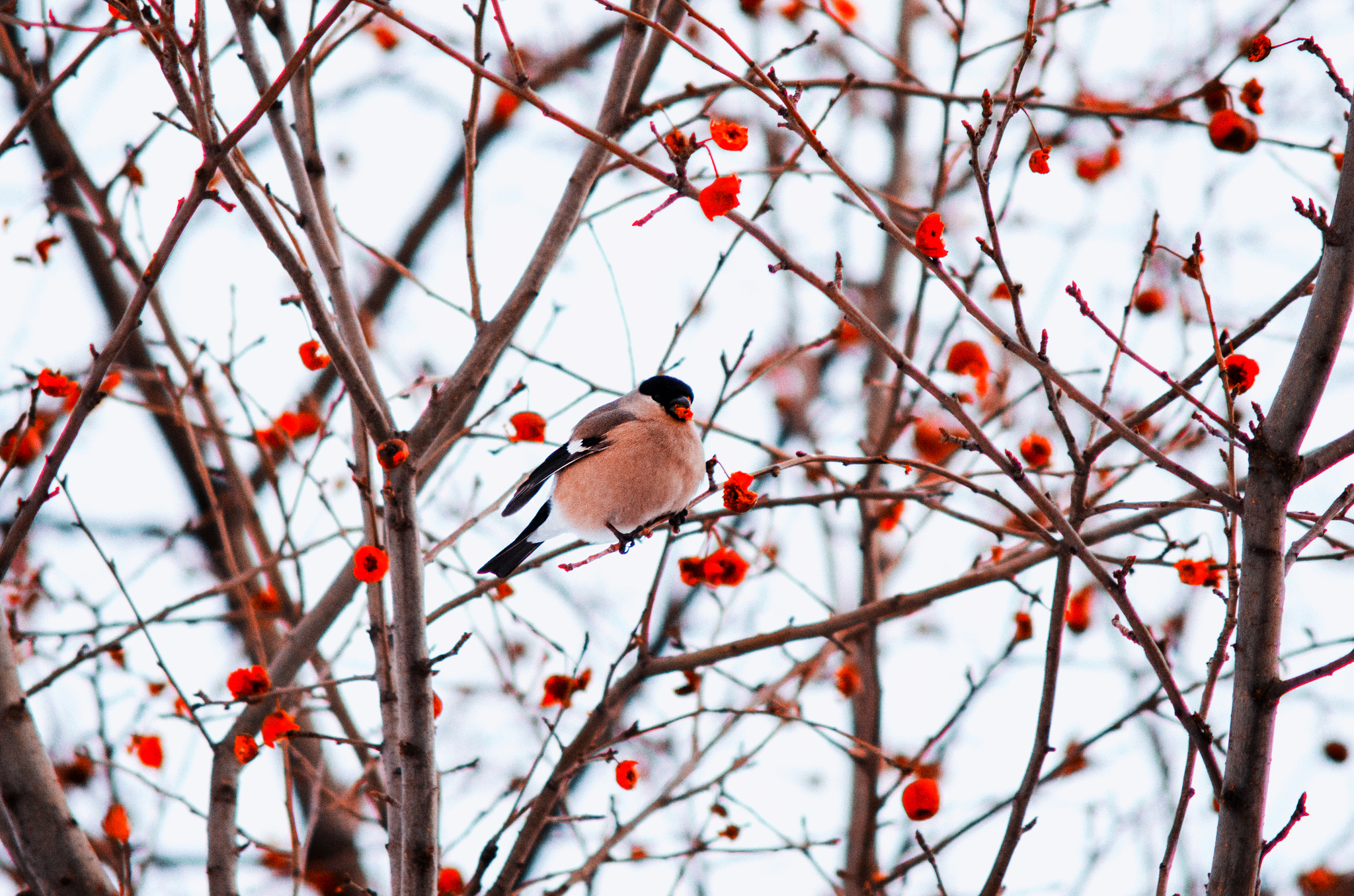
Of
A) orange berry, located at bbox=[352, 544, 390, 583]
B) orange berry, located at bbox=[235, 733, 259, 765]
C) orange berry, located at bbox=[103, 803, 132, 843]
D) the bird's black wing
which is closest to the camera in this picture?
orange berry, located at bbox=[352, 544, 390, 583]

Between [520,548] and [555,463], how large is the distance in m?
0.45

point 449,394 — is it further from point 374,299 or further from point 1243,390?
point 374,299

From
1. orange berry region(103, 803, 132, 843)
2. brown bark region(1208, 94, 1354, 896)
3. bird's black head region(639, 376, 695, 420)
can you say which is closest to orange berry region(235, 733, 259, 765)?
orange berry region(103, 803, 132, 843)

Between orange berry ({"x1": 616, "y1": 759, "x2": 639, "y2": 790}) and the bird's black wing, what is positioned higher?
the bird's black wing

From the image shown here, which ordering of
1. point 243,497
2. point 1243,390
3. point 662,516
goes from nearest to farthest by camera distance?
point 1243,390
point 662,516
point 243,497

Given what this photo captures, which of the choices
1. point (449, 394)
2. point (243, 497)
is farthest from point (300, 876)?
point (243, 497)

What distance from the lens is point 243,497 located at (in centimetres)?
460

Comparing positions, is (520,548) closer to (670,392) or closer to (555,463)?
(555,463)

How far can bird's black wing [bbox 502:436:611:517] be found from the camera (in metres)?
3.65

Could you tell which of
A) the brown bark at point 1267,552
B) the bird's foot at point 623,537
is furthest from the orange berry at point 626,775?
the brown bark at point 1267,552

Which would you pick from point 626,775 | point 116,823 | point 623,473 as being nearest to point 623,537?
point 623,473

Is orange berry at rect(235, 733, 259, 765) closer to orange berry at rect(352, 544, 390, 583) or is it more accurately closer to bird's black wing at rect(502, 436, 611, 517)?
orange berry at rect(352, 544, 390, 583)

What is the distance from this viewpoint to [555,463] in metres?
3.74

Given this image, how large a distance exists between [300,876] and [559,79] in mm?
5367
